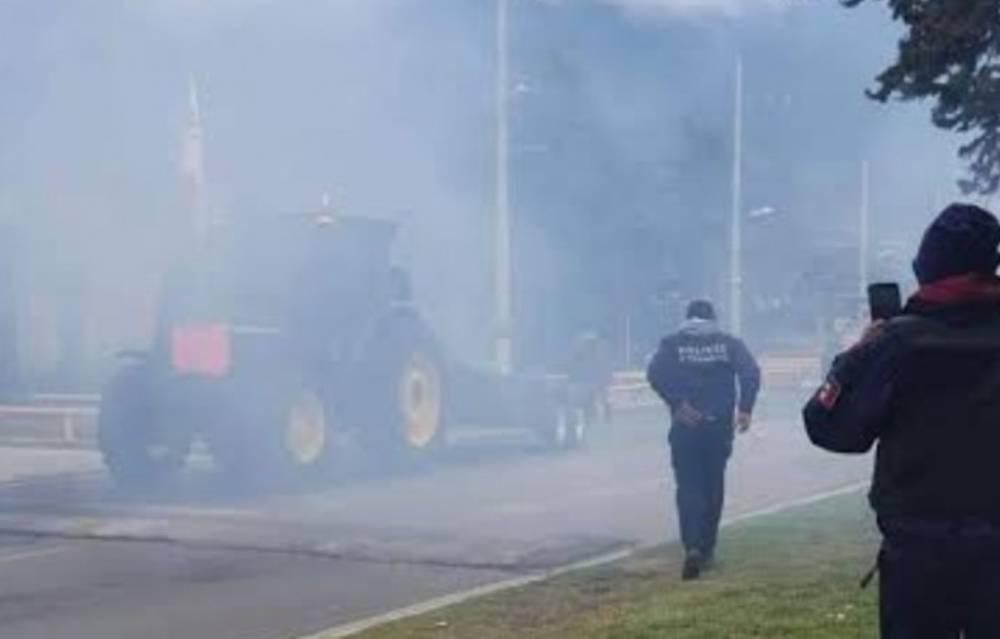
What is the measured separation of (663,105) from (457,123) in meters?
2.15

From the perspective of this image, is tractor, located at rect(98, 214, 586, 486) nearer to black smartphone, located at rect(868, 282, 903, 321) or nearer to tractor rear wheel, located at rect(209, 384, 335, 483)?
tractor rear wheel, located at rect(209, 384, 335, 483)

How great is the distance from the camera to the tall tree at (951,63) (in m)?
6.64

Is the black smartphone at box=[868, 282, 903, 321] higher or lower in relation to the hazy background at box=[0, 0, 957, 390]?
lower

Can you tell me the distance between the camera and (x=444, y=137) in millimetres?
16625

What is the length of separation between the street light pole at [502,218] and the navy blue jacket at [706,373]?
882cm

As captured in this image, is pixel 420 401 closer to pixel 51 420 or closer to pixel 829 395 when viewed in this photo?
pixel 51 420

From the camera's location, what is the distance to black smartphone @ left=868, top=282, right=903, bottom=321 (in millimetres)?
3680

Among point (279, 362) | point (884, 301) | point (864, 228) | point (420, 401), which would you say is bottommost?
point (420, 401)

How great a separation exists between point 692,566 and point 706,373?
854mm

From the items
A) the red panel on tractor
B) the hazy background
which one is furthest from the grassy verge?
the red panel on tractor

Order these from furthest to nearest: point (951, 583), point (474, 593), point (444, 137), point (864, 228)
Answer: point (864, 228)
point (444, 137)
point (474, 593)
point (951, 583)

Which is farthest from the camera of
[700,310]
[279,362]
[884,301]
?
[279,362]

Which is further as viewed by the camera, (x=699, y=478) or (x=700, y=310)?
(x=700, y=310)

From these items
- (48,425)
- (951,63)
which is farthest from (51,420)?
(951,63)
